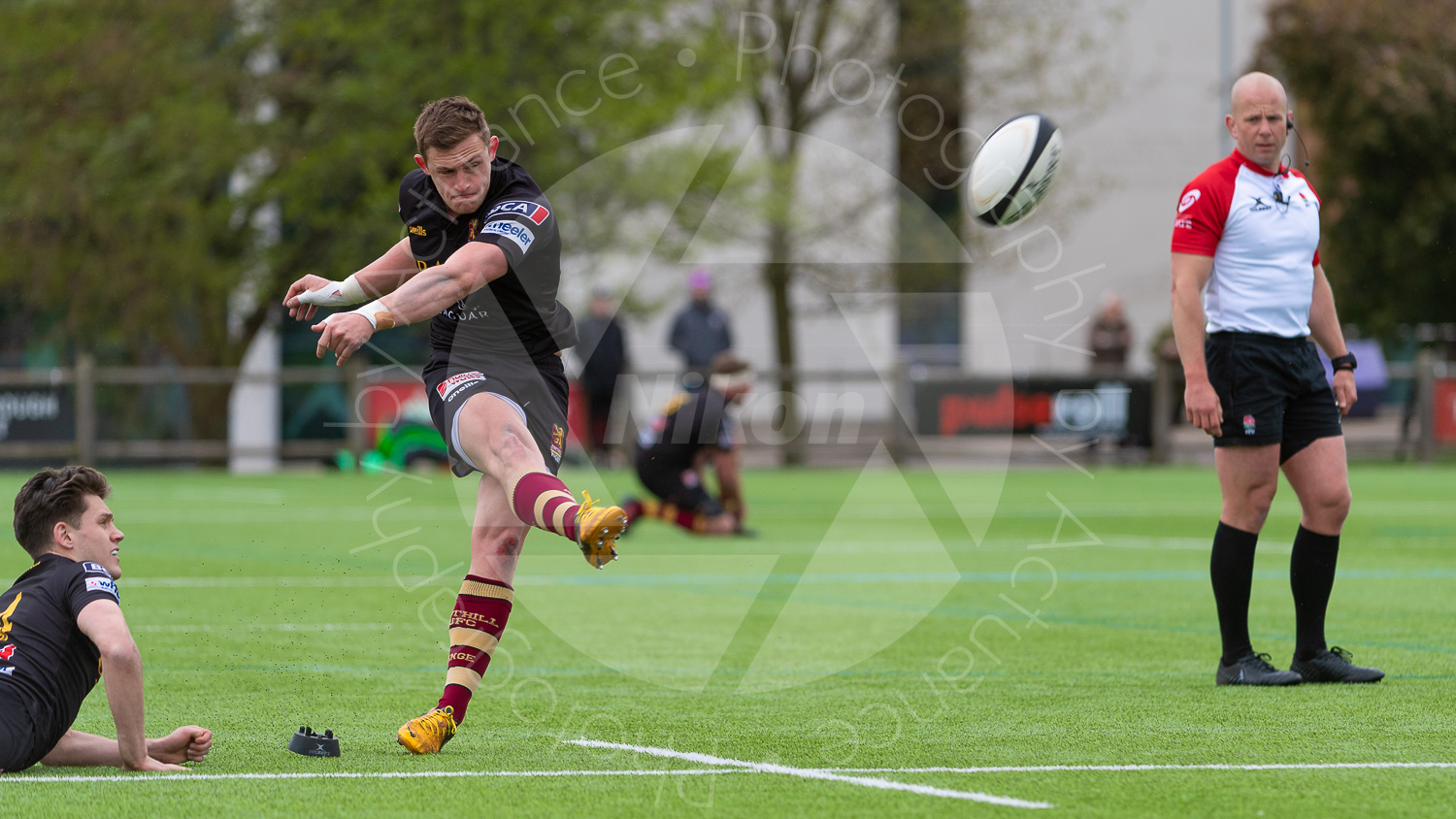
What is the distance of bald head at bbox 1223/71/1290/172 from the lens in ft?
20.5

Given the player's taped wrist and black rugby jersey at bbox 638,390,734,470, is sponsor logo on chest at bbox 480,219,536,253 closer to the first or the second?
the player's taped wrist

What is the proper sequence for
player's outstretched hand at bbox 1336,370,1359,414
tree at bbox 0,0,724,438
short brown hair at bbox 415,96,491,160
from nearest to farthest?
short brown hair at bbox 415,96,491,160, player's outstretched hand at bbox 1336,370,1359,414, tree at bbox 0,0,724,438

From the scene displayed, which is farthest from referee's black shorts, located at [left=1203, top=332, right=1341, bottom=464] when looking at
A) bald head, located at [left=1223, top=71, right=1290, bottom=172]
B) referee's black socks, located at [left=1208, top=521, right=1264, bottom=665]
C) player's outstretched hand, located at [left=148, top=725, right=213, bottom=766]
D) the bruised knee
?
player's outstretched hand, located at [left=148, top=725, right=213, bottom=766]

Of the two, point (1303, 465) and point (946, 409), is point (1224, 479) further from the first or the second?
point (946, 409)

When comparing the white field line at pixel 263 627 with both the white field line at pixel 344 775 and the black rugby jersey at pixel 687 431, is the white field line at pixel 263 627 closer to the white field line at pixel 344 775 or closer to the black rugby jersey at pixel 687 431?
the white field line at pixel 344 775

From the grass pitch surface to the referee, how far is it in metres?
0.27

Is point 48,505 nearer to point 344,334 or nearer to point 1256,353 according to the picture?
point 344,334

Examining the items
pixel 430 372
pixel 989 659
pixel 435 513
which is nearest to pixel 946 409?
pixel 435 513

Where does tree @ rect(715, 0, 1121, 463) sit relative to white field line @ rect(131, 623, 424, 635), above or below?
above

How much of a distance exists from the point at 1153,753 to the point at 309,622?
4976mm

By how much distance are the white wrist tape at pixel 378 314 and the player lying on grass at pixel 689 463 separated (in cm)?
844

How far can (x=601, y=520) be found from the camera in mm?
4742

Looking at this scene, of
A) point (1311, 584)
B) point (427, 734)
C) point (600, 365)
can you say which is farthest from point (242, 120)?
point (427, 734)

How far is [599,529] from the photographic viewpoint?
4746mm
